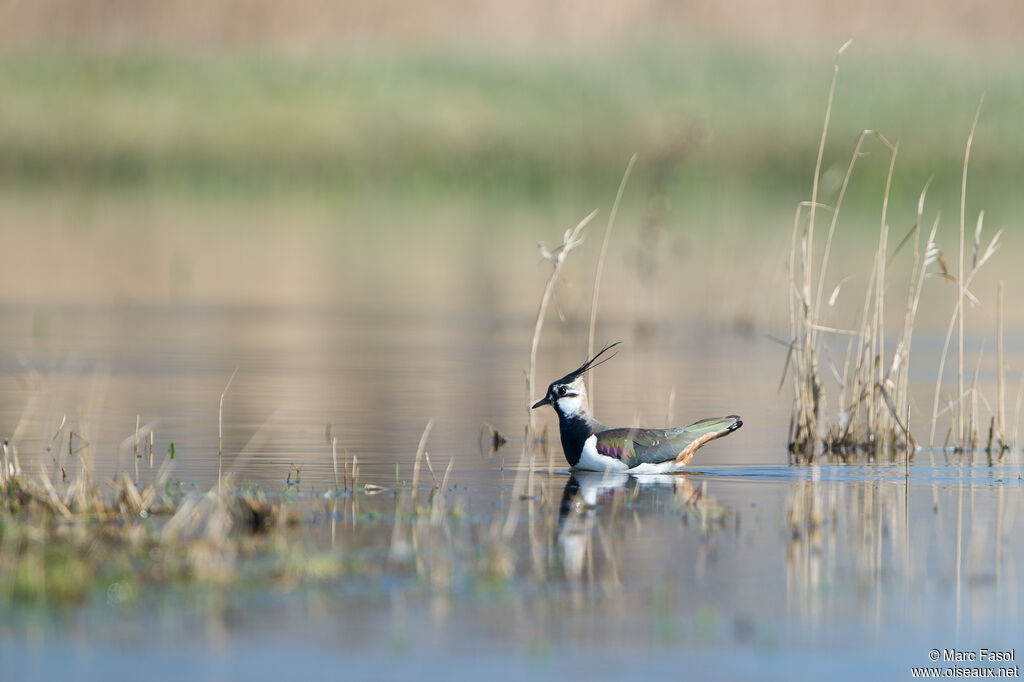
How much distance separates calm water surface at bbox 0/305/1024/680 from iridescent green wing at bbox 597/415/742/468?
0.15 metres

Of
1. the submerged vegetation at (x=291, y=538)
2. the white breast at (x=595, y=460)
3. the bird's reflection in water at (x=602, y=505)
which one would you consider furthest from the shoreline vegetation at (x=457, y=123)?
the submerged vegetation at (x=291, y=538)

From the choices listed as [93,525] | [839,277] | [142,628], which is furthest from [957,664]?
[839,277]

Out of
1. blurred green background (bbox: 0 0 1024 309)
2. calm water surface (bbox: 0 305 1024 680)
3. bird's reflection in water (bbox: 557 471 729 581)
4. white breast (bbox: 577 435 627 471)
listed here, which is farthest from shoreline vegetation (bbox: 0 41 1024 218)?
bird's reflection in water (bbox: 557 471 729 581)

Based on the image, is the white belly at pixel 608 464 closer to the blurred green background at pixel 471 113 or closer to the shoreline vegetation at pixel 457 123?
the blurred green background at pixel 471 113

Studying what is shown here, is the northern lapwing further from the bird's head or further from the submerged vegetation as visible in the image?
the submerged vegetation

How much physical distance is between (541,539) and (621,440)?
7.49 ft

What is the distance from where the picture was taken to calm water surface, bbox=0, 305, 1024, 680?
6.62 meters

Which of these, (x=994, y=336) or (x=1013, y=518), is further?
(x=994, y=336)

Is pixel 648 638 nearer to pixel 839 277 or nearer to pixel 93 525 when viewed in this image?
pixel 93 525

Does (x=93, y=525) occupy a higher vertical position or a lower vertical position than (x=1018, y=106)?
lower

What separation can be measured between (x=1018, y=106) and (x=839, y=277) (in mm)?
34092

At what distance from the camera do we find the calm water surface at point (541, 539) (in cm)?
662

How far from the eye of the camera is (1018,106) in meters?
56.9

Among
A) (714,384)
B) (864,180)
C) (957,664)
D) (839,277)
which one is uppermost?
(864,180)
